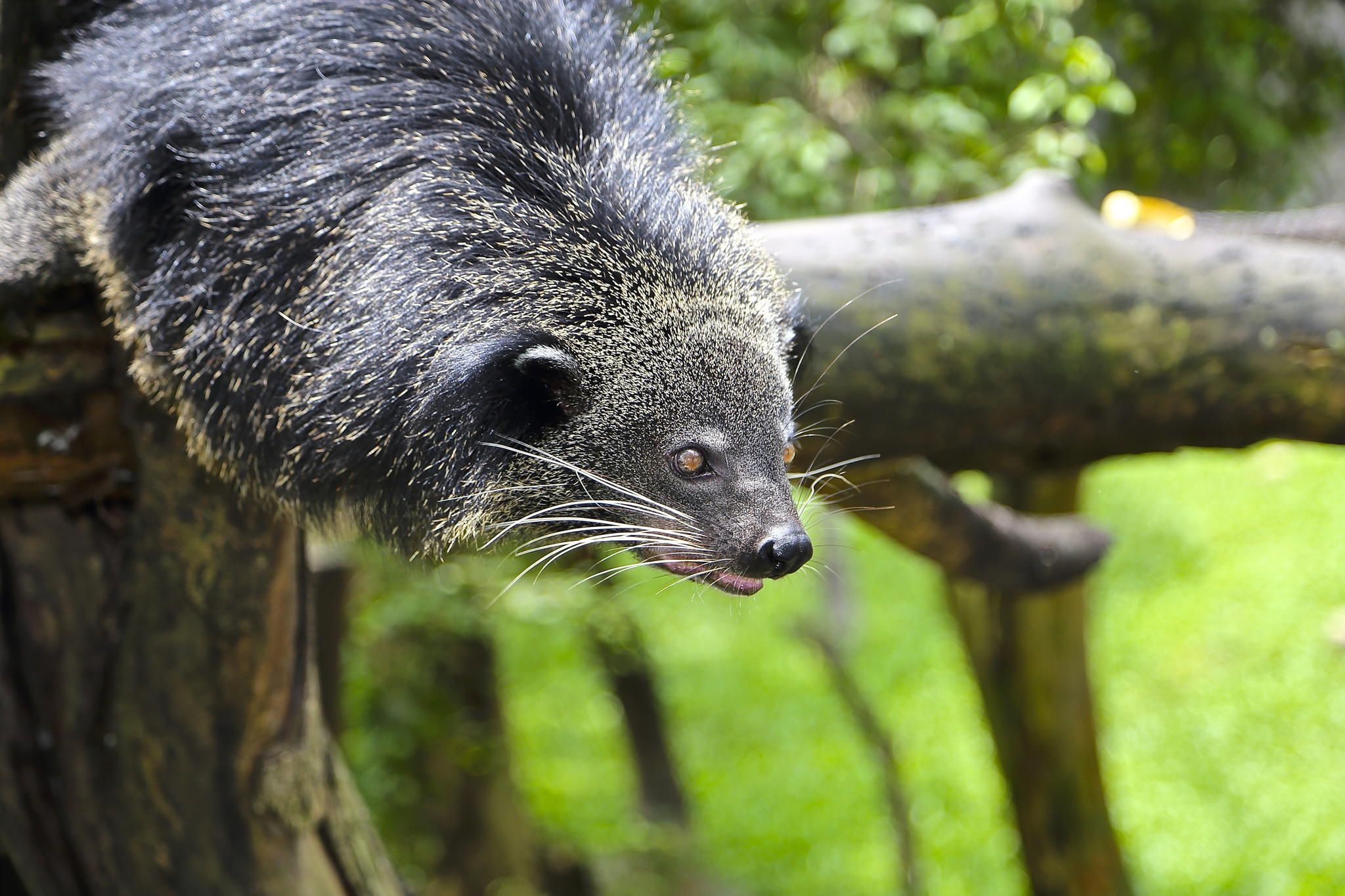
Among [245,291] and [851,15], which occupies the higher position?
[245,291]

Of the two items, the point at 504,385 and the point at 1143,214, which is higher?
the point at 504,385

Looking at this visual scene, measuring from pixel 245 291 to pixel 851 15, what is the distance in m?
1.93

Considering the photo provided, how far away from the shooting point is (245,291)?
1.87 meters

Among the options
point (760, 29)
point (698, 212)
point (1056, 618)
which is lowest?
point (1056, 618)

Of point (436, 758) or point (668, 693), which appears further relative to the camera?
point (668, 693)

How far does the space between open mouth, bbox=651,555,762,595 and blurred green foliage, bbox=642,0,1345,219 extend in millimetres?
1245

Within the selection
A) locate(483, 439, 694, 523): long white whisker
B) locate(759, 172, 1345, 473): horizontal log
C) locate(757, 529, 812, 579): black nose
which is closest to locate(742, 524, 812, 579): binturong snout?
locate(757, 529, 812, 579): black nose

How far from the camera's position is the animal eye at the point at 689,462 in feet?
5.69

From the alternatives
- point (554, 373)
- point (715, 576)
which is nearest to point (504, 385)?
point (554, 373)

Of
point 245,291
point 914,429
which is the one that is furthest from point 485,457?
point 914,429

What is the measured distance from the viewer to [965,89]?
11.3 ft

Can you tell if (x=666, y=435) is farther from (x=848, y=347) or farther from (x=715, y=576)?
(x=848, y=347)

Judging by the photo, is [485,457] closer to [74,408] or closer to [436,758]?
[74,408]

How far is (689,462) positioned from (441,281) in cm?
42
